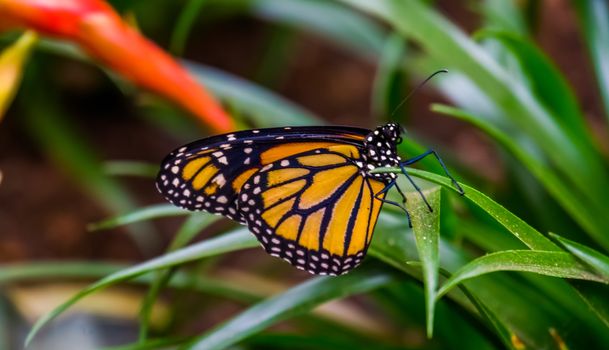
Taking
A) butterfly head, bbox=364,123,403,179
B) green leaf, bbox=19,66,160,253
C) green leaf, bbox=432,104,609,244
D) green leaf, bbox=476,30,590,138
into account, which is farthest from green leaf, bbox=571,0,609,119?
green leaf, bbox=19,66,160,253

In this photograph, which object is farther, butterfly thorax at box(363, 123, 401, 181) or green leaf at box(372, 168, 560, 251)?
butterfly thorax at box(363, 123, 401, 181)

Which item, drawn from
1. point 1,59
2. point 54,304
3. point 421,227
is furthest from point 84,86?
point 421,227

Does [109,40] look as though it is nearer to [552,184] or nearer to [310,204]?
[310,204]

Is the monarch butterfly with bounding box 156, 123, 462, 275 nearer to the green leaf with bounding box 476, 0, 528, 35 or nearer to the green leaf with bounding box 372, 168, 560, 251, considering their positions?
the green leaf with bounding box 372, 168, 560, 251

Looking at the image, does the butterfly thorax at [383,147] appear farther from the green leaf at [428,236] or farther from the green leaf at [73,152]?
the green leaf at [73,152]

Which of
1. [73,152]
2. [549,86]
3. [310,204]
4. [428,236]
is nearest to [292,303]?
[310,204]

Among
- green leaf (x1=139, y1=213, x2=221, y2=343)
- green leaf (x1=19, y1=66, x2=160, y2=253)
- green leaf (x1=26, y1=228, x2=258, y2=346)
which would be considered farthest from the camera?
green leaf (x1=19, y1=66, x2=160, y2=253)

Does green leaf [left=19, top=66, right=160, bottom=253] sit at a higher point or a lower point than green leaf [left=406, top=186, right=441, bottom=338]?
lower
